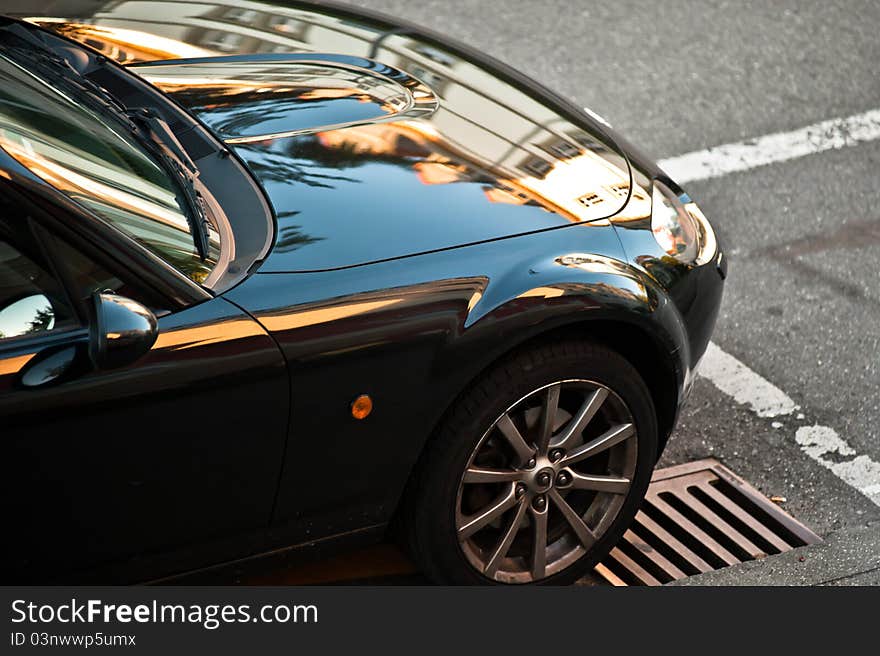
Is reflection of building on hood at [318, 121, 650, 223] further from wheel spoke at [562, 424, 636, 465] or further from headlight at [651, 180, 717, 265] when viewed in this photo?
wheel spoke at [562, 424, 636, 465]

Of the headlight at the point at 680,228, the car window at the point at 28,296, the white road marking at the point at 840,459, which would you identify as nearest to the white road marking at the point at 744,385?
the white road marking at the point at 840,459

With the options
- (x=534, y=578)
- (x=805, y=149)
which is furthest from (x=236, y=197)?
(x=805, y=149)

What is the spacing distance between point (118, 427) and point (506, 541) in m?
1.16

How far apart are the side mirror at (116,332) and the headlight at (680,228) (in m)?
1.50

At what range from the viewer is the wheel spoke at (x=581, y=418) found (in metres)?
3.12

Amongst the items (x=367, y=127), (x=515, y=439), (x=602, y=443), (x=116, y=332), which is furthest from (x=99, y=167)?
(x=602, y=443)

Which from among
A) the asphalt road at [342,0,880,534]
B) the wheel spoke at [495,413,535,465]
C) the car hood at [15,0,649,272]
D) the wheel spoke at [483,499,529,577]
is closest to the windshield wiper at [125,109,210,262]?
the car hood at [15,0,649,272]

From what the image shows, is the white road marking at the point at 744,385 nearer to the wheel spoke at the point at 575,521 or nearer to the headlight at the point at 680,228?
the headlight at the point at 680,228

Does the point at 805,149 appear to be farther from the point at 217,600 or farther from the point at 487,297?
the point at 217,600

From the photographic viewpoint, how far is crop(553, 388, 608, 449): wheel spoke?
3.12 m

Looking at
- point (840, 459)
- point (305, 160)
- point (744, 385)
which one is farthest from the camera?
point (744, 385)

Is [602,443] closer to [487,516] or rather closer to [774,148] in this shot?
[487,516]

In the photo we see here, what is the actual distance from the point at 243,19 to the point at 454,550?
1.82 meters

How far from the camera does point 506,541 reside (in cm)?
319
